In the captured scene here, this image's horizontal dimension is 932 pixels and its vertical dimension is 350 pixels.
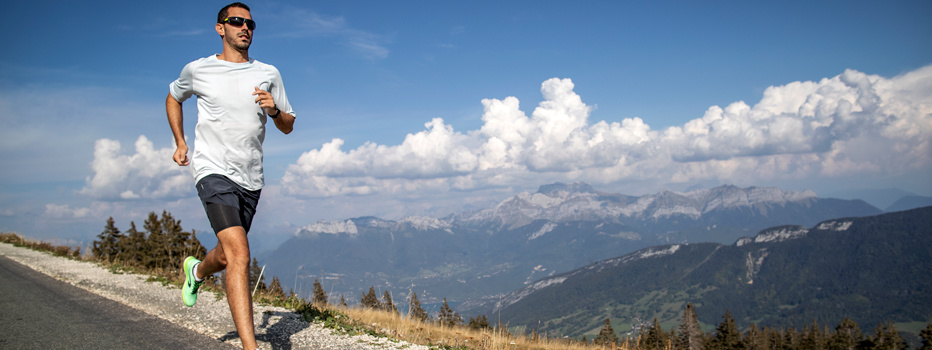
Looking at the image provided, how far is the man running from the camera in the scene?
13.3 ft

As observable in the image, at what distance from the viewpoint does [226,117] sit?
4086mm

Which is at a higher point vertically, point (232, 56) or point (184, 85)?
point (232, 56)

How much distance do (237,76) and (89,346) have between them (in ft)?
10.8

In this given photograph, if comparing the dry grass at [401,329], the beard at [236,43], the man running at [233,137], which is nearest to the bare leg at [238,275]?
the man running at [233,137]

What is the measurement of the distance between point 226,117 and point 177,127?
77 cm

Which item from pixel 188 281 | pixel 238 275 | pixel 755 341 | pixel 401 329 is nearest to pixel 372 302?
pixel 401 329

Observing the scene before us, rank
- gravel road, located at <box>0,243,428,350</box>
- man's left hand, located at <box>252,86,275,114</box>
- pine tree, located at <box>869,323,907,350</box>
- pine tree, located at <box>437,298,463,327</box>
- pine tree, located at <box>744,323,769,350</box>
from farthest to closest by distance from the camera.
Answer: pine tree, located at <box>869,323,907,350</box>
pine tree, located at <box>744,323,769,350</box>
pine tree, located at <box>437,298,463,327</box>
gravel road, located at <box>0,243,428,350</box>
man's left hand, located at <box>252,86,275,114</box>

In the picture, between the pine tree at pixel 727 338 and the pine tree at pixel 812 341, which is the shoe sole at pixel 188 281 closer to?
the pine tree at pixel 727 338

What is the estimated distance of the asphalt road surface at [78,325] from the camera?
5.22 m

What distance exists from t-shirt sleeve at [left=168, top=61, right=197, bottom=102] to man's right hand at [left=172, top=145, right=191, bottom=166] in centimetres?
44

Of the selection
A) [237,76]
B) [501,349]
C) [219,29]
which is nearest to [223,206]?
[237,76]

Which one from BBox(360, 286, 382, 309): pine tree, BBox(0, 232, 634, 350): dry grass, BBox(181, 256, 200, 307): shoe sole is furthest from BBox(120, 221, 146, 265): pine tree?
BBox(181, 256, 200, 307): shoe sole

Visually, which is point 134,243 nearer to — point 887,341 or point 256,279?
point 256,279

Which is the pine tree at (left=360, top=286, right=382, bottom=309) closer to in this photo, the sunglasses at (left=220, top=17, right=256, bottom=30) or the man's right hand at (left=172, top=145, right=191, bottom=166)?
the man's right hand at (left=172, top=145, right=191, bottom=166)
